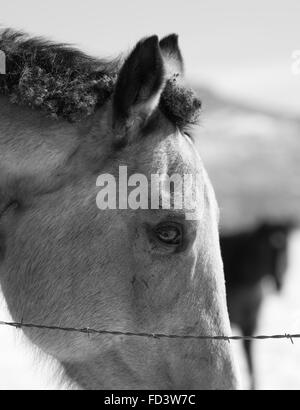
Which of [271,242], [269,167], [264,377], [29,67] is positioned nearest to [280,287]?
[271,242]

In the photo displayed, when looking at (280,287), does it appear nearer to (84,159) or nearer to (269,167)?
(269,167)

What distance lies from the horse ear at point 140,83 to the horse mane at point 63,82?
0.18 metres

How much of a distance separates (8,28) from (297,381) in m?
7.96

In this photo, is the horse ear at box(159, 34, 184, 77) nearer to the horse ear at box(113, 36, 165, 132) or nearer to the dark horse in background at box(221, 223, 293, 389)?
the horse ear at box(113, 36, 165, 132)

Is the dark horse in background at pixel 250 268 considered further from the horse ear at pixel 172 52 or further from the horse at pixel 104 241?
the horse at pixel 104 241

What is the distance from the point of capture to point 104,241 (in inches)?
135

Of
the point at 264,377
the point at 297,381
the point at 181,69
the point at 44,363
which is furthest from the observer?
the point at 264,377

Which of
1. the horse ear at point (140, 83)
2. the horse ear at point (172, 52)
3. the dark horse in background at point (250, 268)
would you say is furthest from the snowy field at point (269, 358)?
the horse ear at point (140, 83)

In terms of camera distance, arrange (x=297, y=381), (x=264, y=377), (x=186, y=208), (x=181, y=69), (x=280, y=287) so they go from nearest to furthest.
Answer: (x=186, y=208)
(x=181, y=69)
(x=297, y=381)
(x=264, y=377)
(x=280, y=287)

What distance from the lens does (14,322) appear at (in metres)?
3.53

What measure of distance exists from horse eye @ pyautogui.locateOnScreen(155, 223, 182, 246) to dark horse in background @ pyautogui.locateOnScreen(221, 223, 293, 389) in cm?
749

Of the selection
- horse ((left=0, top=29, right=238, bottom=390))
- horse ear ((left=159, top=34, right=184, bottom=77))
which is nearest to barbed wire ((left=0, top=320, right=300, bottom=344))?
horse ((left=0, top=29, right=238, bottom=390))

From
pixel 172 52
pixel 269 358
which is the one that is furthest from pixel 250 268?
pixel 172 52

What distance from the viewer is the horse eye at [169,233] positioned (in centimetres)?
342
